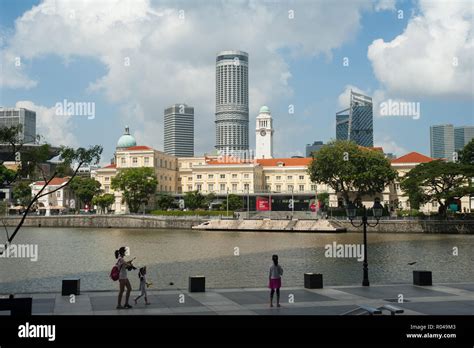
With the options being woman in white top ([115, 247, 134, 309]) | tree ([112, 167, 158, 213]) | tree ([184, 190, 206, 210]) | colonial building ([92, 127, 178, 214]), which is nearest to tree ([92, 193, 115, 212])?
colonial building ([92, 127, 178, 214])

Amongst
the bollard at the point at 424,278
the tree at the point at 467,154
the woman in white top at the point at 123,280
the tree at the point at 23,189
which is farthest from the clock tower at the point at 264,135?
the woman in white top at the point at 123,280

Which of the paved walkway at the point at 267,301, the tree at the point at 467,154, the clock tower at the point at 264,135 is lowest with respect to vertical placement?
the paved walkway at the point at 267,301

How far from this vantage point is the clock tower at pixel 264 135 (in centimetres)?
18921

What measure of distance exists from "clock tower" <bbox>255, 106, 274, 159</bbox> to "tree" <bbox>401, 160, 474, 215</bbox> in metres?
105

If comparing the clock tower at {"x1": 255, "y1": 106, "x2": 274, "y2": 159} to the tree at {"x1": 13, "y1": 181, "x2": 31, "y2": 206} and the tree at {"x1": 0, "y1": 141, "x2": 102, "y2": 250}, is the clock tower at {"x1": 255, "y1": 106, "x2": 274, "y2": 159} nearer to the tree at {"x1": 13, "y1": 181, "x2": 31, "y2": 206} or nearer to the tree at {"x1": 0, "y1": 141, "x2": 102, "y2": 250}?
the tree at {"x1": 13, "y1": 181, "x2": 31, "y2": 206}

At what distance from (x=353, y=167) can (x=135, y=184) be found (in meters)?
47.5

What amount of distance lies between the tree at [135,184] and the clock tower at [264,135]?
7070 centimetres

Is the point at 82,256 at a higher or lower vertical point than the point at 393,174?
lower

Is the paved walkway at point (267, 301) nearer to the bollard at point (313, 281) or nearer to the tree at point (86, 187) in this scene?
the bollard at point (313, 281)

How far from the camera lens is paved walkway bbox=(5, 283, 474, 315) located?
1844cm
